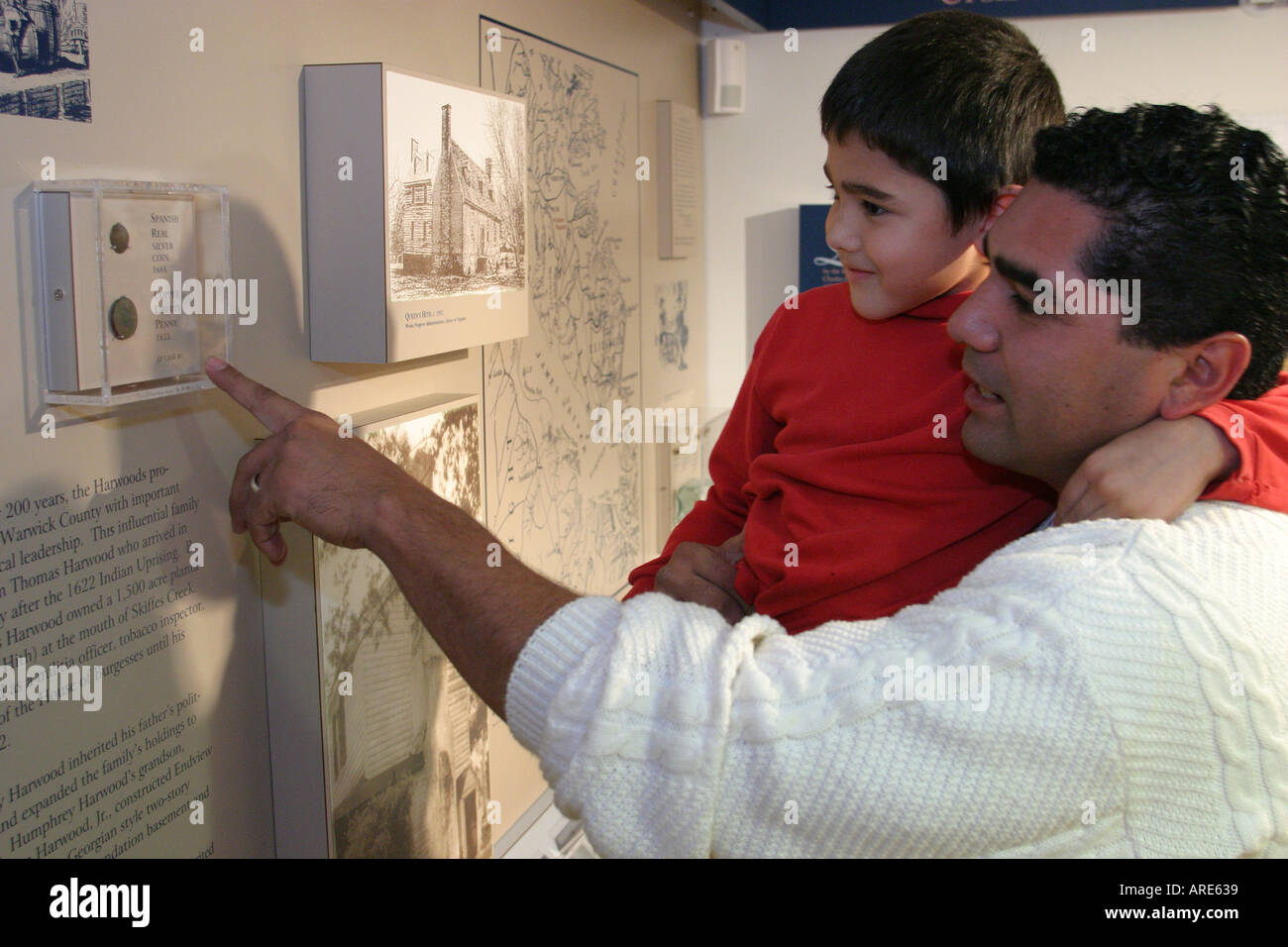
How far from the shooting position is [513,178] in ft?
7.17

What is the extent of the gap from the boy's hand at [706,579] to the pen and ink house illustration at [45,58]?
1036 millimetres

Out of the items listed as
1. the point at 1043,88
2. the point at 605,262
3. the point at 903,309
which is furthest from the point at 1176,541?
the point at 605,262

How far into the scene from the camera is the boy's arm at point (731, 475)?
1.89 meters

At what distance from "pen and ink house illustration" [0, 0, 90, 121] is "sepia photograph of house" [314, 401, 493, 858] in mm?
616

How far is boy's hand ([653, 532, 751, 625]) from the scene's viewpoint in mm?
1781

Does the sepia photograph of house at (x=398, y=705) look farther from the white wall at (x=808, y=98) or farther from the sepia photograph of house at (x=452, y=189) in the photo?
the white wall at (x=808, y=98)

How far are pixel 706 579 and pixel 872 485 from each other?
35cm

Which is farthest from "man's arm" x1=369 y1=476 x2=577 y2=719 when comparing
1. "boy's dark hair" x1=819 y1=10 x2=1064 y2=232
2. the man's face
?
"boy's dark hair" x1=819 y1=10 x2=1064 y2=232

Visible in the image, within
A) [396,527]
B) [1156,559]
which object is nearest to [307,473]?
[396,527]

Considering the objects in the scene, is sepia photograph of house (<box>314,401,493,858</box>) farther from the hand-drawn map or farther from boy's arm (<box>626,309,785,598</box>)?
the hand-drawn map

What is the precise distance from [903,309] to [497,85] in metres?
1.30

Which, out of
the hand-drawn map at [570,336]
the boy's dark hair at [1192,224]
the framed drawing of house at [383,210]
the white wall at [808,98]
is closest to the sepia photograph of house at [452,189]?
the framed drawing of house at [383,210]

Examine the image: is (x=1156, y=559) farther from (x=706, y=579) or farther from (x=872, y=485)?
(x=706, y=579)

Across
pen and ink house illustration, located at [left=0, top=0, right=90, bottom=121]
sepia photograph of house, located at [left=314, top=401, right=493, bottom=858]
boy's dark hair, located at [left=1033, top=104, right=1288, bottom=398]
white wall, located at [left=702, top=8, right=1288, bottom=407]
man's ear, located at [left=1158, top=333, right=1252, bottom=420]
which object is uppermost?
white wall, located at [left=702, top=8, right=1288, bottom=407]
